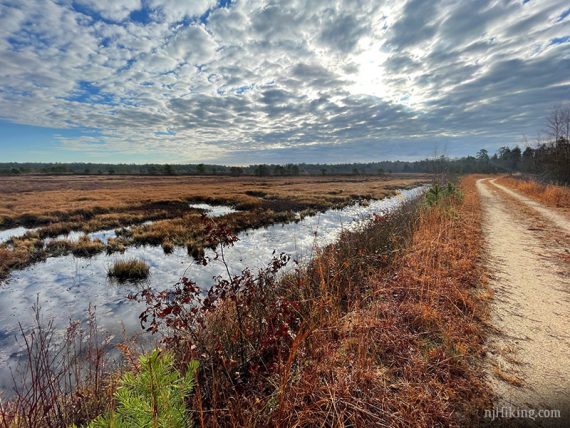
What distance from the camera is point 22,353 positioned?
6.42 meters

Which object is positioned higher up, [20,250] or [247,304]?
[247,304]

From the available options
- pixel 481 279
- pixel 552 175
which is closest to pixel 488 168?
pixel 552 175

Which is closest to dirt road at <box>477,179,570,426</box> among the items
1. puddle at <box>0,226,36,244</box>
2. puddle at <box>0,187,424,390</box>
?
puddle at <box>0,187,424,390</box>

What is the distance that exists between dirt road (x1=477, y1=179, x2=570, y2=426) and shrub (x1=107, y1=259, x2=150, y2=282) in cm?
1192

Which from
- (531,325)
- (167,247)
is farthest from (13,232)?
(531,325)

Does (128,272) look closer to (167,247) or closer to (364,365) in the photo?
(167,247)

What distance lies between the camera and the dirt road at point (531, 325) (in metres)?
2.86

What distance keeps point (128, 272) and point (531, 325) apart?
1303cm

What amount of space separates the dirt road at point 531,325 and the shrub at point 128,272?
39.1 ft

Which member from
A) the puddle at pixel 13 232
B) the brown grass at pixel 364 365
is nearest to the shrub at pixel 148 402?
the brown grass at pixel 364 365

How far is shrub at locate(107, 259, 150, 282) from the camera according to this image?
38.0 ft

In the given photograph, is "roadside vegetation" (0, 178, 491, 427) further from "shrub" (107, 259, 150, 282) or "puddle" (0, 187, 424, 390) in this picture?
"shrub" (107, 259, 150, 282)

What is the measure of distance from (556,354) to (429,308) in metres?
1.50

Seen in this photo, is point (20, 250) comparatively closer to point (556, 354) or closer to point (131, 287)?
point (131, 287)
